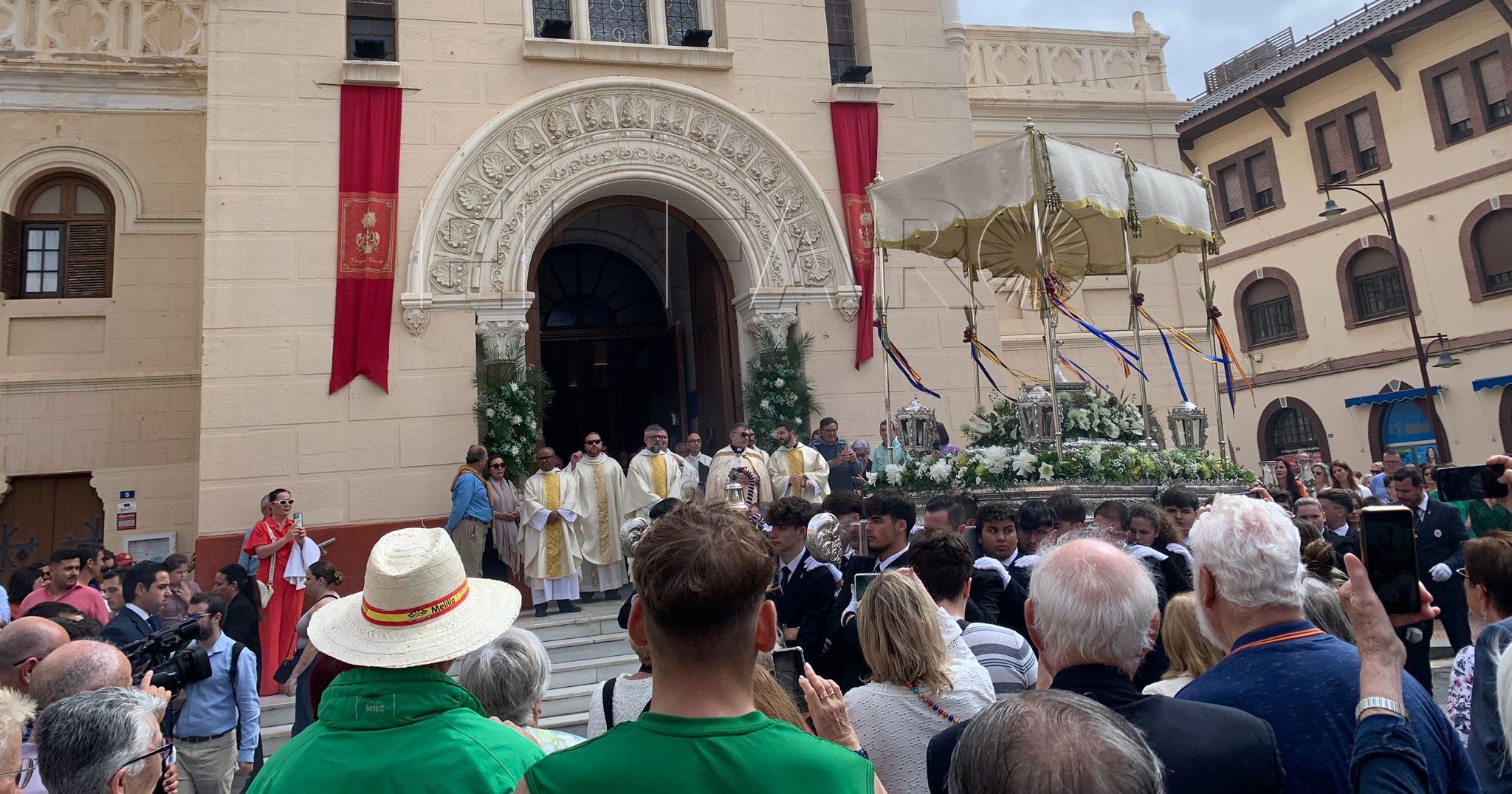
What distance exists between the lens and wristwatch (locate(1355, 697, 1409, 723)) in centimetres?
196

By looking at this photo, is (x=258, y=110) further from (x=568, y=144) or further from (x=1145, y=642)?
(x=1145, y=642)

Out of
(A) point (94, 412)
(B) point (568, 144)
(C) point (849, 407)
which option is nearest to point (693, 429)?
(C) point (849, 407)

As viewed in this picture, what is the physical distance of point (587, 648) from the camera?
9.41 m

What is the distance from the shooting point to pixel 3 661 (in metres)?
3.96

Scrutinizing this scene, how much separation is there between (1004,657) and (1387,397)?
24.7 metres

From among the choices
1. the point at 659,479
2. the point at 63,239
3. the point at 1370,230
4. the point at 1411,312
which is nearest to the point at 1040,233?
the point at 659,479

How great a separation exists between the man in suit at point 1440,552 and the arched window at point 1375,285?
19.3 m

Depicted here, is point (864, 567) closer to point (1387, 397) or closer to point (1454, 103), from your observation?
point (1387, 397)

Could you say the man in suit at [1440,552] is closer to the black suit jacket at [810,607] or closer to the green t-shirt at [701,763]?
the black suit jacket at [810,607]

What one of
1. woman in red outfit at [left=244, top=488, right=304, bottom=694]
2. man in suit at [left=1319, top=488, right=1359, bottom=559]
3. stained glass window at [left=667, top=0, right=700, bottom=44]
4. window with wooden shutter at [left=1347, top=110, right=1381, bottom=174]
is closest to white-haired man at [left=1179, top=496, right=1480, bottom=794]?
man in suit at [left=1319, top=488, right=1359, bottom=559]

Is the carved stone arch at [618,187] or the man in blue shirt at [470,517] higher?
the carved stone arch at [618,187]

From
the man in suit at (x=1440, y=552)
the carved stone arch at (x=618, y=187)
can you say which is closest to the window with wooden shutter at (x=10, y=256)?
the carved stone arch at (x=618, y=187)

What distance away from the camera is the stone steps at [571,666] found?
26.6 feet

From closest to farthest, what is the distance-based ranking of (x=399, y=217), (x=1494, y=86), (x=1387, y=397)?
1. (x=399, y=217)
2. (x=1494, y=86)
3. (x=1387, y=397)
